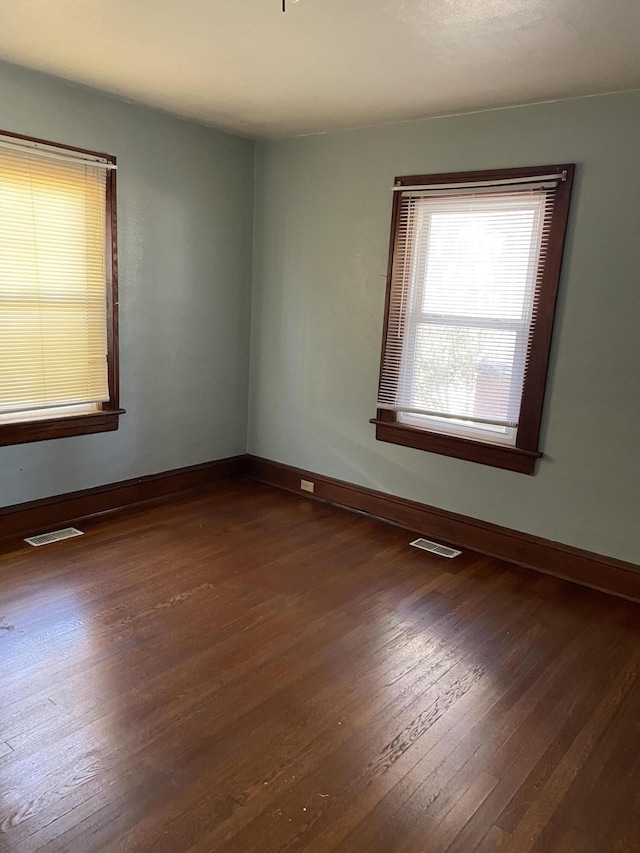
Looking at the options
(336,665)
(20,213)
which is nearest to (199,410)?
(20,213)

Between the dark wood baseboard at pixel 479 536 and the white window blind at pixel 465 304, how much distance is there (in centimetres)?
55

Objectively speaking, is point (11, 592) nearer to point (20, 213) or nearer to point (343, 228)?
point (20, 213)

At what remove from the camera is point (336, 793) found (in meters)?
1.81

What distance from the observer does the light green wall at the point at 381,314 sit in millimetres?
3041

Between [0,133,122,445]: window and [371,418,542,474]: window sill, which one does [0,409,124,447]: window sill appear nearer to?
[0,133,122,445]: window

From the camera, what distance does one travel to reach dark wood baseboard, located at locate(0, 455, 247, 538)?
3506mm

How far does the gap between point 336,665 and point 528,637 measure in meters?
0.91

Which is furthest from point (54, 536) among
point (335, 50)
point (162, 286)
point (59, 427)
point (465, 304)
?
point (335, 50)

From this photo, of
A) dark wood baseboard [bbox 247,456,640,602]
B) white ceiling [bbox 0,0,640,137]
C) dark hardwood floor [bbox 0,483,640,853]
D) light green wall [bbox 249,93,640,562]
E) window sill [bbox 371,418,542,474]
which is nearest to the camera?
dark hardwood floor [bbox 0,483,640,853]

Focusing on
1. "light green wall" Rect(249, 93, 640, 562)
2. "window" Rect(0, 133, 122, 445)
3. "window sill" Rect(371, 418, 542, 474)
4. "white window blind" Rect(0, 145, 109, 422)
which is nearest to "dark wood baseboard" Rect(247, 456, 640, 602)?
"light green wall" Rect(249, 93, 640, 562)

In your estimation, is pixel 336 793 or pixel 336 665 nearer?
pixel 336 793

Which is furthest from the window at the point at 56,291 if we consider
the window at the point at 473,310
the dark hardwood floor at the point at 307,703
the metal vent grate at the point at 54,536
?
the window at the point at 473,310

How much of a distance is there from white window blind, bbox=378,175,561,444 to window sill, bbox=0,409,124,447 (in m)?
1.74

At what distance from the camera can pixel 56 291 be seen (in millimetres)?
3461
